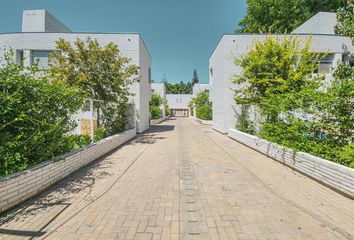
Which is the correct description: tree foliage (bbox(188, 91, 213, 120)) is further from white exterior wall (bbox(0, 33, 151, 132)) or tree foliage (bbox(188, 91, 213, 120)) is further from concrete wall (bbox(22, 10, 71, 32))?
concrete wall (bbox(22, 10, 71, 32))

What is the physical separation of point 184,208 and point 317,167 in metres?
3.75

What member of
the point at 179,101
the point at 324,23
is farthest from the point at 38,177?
the point at 179,101

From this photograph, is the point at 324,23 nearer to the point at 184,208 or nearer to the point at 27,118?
the point at 184,208

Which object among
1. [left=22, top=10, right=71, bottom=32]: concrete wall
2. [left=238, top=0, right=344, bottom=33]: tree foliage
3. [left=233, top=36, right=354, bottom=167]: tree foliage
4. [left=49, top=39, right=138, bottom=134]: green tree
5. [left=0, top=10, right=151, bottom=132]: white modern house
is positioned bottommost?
[left=233, top=36, right=354, bottom=167]: tree foliage

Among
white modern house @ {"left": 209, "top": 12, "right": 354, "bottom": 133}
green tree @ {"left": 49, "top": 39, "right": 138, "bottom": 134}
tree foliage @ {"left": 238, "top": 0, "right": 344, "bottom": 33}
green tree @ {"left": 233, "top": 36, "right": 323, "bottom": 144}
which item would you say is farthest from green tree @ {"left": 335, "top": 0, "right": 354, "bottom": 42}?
green tree @ {"left": 49, "top": 39, "right": 138, "bottom": 134}

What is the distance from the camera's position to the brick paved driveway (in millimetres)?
2895

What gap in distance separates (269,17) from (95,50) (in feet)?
81.7

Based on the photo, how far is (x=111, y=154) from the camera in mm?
8156

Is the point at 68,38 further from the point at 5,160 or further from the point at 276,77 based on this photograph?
the point at 276,77

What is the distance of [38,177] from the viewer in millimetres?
4094

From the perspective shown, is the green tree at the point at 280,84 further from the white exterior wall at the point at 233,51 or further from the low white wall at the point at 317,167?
the white exterior wall at the point at 233,51

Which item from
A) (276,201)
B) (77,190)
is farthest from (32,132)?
(276,201)

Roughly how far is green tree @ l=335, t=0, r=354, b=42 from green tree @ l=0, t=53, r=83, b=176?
1802 cm

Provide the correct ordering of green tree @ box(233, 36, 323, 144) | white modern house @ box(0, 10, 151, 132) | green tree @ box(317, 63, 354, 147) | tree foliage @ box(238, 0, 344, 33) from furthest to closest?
tree foliage @ box(238, 0, 344, 33), white modern house @ box(0, 10, 151, 132), green tree @ box(233, 36, 323, 144), green tree @ box(317, 63, 354, 147)
